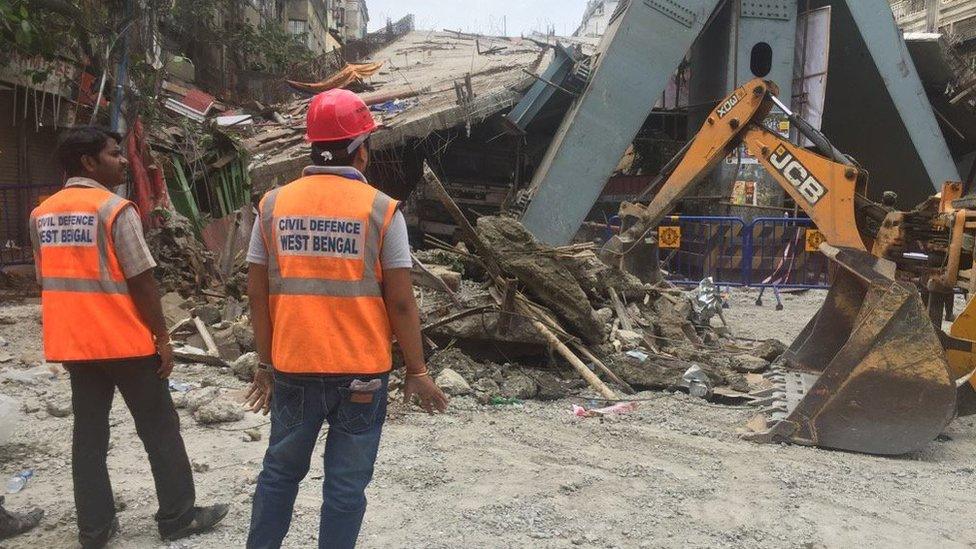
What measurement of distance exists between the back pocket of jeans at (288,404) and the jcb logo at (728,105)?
20.3 feet

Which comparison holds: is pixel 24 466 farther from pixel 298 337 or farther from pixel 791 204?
pixel 791 204

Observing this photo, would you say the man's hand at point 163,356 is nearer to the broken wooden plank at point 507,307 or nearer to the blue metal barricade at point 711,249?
the broken wooden plank at point 507,307

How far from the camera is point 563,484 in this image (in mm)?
3795

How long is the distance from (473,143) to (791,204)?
269 inches

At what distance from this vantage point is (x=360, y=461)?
233 cm

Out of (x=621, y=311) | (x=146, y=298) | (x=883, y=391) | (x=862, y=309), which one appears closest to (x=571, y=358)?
(x=621, y=311)

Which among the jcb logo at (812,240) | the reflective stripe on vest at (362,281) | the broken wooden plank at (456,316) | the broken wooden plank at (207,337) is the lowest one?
the broken wooden plank at (207,337)

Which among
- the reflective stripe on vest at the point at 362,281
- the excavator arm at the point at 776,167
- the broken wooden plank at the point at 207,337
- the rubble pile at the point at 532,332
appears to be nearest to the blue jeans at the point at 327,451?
the reflective stripe on vest at the point at 362,281

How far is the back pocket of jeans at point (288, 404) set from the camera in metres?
2.34

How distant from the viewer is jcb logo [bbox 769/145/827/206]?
6.29 meters

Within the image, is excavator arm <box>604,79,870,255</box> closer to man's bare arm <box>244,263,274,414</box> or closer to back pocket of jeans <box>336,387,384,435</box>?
back pocket of jeans <box>336,387,384,435</box>

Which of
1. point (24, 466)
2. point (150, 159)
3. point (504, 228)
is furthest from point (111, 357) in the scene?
point (150, 159)

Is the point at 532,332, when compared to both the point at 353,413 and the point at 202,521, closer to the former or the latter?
the point at 202,521

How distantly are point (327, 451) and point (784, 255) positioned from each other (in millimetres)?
Result: 11411
